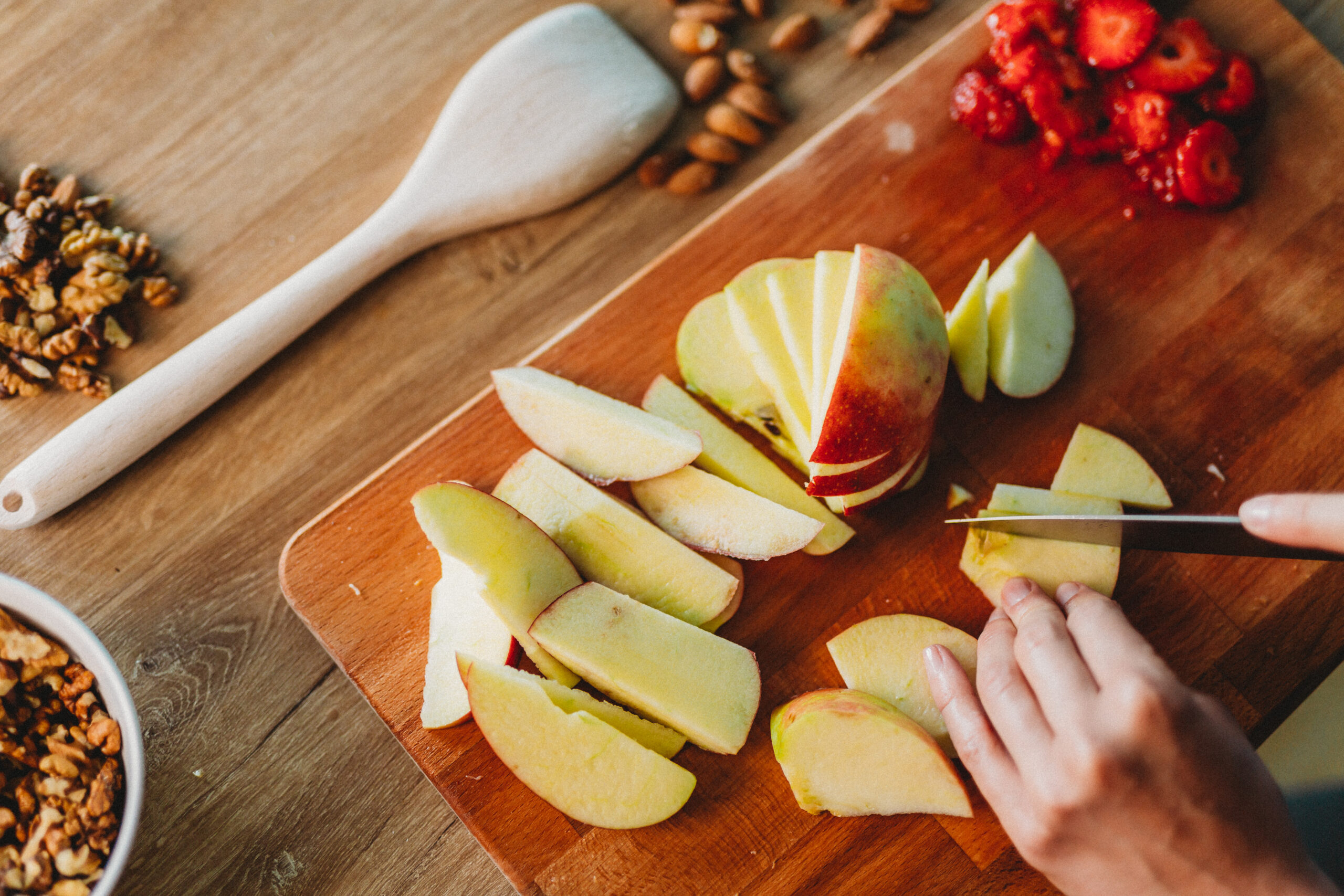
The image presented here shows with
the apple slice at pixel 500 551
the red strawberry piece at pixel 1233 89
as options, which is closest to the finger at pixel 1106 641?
the apple slice at pixel 500 551

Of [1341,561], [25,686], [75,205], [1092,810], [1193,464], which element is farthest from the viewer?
[75,205]

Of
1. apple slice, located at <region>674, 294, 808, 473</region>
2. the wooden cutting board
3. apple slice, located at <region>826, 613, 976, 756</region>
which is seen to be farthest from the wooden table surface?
apple slice, located at <region>826, 613, 976, 756</region>

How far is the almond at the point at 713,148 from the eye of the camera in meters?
1.64

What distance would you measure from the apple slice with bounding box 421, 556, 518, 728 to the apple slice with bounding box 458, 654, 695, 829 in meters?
0.07

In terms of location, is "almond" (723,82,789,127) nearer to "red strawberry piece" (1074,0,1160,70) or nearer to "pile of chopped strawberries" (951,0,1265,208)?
"pile of chopped strawberries" (951,0,1265,208)

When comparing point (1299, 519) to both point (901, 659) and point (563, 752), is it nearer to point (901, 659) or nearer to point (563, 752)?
point (901, 659)

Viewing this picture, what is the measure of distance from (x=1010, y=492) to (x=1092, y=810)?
51cm

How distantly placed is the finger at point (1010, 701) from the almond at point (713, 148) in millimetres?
970

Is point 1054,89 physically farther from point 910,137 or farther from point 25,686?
point 25,686

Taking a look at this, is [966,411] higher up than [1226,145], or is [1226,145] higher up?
[1226,145]

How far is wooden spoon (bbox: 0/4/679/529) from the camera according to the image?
153 cm

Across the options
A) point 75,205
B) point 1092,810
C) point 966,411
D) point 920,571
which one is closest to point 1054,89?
point 966,411

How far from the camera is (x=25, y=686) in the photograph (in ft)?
4.16

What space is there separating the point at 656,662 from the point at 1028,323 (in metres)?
0.84
